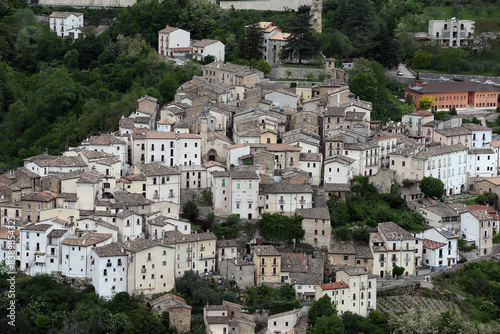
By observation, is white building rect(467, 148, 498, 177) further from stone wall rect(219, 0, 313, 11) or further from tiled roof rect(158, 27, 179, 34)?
stone wall rect(219, 0, 313, 11)

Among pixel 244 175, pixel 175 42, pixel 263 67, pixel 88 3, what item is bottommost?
pixel 244 175

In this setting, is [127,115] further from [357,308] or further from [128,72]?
[357,308]

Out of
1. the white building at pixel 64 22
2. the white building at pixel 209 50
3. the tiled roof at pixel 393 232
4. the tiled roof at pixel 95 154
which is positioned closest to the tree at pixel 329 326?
the tiled roof at pixel 393 232

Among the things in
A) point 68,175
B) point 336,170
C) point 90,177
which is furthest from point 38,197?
point 336,170

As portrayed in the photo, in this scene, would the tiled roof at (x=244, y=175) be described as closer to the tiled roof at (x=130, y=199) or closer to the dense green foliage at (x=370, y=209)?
the dense green foliage at (x=370, y=209)

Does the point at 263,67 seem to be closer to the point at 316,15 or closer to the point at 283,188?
the point at 316,15

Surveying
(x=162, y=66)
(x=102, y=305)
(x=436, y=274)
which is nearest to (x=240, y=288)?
(x=102, y=305)
